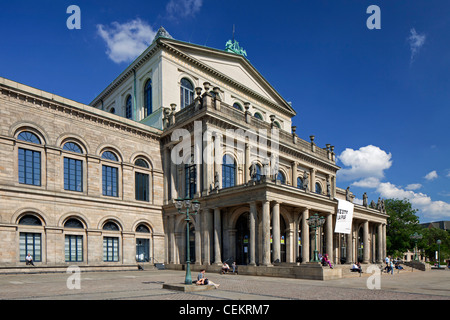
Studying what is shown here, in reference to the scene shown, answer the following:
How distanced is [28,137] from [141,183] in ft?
34.5

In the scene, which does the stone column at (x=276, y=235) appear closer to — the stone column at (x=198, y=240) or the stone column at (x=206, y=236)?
the stone column at (x=206, y=236)

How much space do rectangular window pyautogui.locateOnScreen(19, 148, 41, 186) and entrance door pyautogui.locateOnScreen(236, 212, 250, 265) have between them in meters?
17.2

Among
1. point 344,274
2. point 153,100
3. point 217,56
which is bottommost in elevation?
point 344,274

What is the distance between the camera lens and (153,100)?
38.5 meters

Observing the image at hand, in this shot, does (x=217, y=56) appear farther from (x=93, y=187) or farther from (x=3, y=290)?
(x=3, y=290)

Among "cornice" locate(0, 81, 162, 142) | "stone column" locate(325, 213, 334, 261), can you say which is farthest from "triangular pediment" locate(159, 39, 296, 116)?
"stone column" locate(325, 213, 334, 261)

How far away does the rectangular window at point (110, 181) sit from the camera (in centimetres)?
3219

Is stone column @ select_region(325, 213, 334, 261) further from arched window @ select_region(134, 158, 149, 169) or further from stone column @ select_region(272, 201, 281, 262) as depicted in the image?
arched window @ select_region(134, 158, 149, 169)

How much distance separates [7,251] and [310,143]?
3358cm

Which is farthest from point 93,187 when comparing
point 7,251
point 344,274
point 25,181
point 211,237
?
point 344,274

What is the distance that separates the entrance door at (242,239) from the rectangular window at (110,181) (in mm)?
11427

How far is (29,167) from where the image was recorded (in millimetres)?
27469

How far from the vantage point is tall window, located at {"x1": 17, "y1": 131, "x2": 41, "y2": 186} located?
1066 inches

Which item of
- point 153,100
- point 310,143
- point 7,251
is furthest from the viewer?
point 310,143
